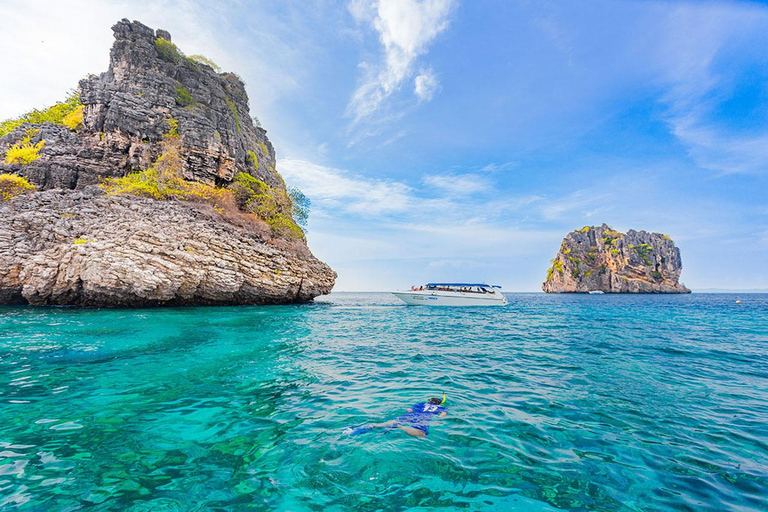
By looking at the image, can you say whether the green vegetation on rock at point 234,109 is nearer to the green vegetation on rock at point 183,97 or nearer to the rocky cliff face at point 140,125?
the rocky cliff face at point 140,125

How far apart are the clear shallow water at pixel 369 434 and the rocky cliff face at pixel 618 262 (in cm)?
11096

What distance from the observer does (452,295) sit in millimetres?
36094

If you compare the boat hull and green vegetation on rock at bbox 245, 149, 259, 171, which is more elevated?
green vegetation on rock at bbox 245, 149, 259, 171

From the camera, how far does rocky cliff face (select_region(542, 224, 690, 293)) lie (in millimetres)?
99375

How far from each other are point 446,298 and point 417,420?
31644 mm

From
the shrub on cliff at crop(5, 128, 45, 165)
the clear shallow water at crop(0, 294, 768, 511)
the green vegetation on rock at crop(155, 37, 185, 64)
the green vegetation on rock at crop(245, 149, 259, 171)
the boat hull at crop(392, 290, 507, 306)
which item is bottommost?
the clear shallow water at crop(0, 294, 768, 511)

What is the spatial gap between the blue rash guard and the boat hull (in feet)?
100

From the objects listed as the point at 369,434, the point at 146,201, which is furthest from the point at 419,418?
the point at 146,201

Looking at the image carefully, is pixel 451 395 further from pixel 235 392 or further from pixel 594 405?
pixel 235 392

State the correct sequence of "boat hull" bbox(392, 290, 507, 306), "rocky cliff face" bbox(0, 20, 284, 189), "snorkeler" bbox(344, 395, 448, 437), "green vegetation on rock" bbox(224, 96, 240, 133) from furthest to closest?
"green vegetation on rock" bbox(224, 96, 240, 133) < "boat hull" bbox(392, 290, 507, 306) < "rocky cliff face" bbox(0, 20, 284, 189) < "snorkeler" bbox(344, 395, 448, 437)

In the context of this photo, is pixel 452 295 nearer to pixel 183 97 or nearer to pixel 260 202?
pixel 260 202

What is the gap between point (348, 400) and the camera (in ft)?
20.6

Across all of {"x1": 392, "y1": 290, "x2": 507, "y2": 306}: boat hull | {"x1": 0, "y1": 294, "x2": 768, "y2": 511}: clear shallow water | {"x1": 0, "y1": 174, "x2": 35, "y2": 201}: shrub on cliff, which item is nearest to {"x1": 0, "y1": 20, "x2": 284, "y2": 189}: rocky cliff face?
{"x1": 0, "y1": 174, "x2": 35, "y2": 201}: shrub on cliff

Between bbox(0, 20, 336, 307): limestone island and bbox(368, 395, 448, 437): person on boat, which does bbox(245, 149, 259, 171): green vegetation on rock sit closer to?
bbox(0, 20, 336, 307): limestone island
